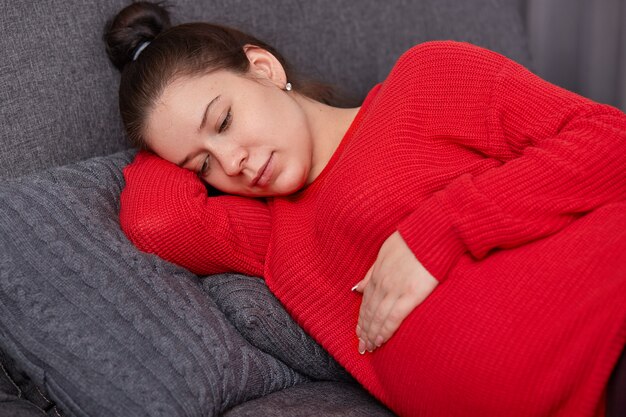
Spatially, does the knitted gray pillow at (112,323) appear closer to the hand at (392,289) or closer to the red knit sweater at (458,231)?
the red knit sweater at (458,231)

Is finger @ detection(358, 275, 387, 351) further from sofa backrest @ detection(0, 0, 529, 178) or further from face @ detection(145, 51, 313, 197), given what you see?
sofa backrest @ detection(0, 0, 529, 178)

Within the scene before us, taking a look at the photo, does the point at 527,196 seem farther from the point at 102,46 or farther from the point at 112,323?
the point at 102,46

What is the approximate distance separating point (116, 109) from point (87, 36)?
0.15 m

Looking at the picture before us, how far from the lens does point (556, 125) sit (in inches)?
47.4

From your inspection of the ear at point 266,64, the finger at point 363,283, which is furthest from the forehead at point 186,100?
the finger at point 363,283

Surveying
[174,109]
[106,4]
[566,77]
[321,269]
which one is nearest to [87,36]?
[106,4]

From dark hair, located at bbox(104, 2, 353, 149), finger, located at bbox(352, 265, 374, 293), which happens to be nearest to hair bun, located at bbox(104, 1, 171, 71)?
dark hair, located at bbox(104, 2, 353, 149)

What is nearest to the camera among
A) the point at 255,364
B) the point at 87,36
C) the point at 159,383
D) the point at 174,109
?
the point at 159,383

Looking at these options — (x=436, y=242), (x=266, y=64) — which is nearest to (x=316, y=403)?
(x=436, y=242)

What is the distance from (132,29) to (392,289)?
2.48ft

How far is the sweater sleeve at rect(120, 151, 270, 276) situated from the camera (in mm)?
1319

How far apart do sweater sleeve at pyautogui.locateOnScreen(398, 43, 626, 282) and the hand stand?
0.05 feet

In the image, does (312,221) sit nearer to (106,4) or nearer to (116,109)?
(116,109)

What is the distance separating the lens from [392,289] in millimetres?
1134
